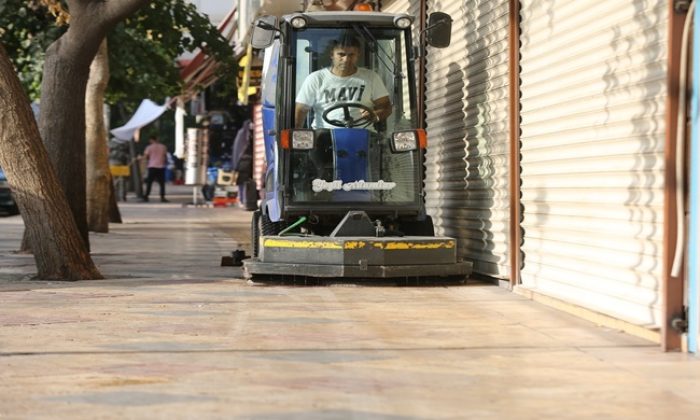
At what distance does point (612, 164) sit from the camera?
9.53 metres

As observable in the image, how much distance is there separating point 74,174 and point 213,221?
12.1 metres

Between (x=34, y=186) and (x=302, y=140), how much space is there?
2408 millimetres

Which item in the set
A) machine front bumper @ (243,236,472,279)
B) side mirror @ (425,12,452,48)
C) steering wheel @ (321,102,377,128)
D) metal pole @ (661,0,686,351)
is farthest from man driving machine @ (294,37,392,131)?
metal pole @ (661,0,686,351)

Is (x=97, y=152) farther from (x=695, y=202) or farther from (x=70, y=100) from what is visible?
(x=695, y=202)

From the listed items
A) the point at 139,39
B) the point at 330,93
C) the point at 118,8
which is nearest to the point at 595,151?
the point at 330,93

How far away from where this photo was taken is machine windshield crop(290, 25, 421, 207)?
13.1 m

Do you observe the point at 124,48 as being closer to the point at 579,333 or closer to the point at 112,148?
the point at 579,333

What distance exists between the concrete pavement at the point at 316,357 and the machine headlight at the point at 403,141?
1.47m

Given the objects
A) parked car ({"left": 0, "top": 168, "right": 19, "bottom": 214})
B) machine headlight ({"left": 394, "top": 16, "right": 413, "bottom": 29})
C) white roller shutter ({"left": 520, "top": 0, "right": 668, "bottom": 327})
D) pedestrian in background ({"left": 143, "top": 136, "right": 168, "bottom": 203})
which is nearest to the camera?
white roller shutter ({"left": 520, "top": 0, "right": 668, "bottom": 327})

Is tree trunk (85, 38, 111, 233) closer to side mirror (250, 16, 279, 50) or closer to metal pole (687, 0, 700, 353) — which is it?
side mirror (250, 16, 279, 50)

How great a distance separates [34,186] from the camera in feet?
42.4

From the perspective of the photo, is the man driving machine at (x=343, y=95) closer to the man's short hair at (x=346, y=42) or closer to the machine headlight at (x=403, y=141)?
the man's short hair at (x=346, y=42)

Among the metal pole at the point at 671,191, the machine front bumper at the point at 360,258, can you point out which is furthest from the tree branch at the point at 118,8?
the metal pole at the point at 671,191

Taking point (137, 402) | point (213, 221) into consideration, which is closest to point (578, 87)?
point (137, 402)
